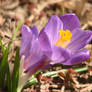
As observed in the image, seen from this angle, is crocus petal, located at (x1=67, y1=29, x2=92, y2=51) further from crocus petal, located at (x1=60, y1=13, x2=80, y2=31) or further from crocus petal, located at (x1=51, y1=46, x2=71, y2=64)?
crocus petal, located at (x1=51, y1=46, x2=71, y2=64)

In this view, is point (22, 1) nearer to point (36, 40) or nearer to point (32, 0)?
point (32, 0)

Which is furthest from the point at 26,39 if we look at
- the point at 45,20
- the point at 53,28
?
the point at 45,20

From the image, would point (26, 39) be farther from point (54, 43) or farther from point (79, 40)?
point (79, 40)

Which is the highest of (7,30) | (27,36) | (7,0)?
(7,0)

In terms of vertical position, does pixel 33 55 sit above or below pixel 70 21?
below

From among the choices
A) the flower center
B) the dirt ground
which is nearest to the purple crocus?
the flower center

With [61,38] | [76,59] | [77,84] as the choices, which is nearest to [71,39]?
[61,38]
